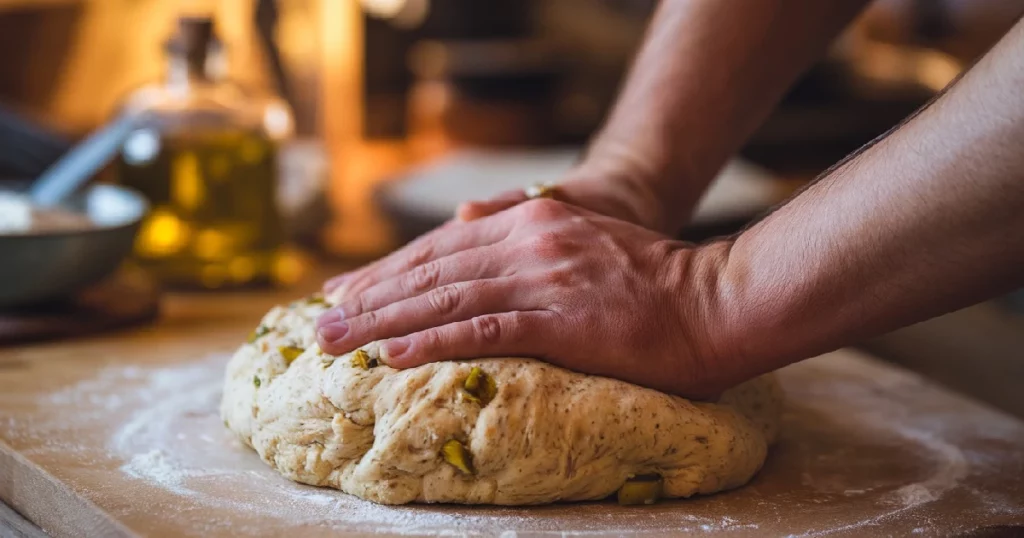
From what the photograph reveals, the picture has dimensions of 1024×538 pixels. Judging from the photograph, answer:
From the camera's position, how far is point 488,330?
1.17m

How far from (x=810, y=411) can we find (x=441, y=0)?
4.03 metres

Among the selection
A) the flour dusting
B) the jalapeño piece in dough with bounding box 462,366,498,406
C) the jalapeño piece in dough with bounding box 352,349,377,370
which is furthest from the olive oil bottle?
the jalapeño piece in dough with bounding box 462,366,498,406

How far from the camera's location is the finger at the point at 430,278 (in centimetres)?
126

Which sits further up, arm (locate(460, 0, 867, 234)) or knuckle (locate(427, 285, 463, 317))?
arm (locate(460, 0, 867, 234))

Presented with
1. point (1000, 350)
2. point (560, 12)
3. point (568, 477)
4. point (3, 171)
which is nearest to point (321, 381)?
point (568, 477)

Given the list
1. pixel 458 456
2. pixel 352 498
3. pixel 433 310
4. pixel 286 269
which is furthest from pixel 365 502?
pixel 286 269

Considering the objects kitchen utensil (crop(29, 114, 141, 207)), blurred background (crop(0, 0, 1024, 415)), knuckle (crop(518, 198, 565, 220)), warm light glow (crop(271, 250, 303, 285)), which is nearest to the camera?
knuckle (crop(518, 198, 565, 220))

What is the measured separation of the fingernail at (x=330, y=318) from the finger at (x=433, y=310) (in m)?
0.02

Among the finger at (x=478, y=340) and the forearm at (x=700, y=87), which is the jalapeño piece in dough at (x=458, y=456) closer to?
the finger at (x=478, y=340)

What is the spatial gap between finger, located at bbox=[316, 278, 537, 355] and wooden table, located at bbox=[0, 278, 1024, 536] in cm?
18

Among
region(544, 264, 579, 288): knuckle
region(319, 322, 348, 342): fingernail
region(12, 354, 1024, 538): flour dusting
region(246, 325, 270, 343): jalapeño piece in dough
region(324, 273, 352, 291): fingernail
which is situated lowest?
region(12, 354, 1024, 538): flour dusting

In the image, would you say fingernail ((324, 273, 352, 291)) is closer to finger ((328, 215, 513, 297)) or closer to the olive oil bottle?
finger ((328, 215, 513, 297))

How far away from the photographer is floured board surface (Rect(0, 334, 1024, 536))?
1.09 metres

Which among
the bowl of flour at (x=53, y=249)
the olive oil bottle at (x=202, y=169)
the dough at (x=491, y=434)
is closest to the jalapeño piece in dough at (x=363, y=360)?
the dough at (x=491, y=434)
